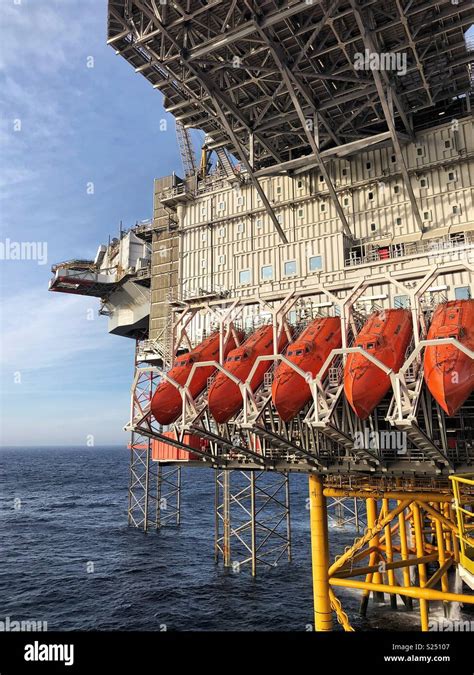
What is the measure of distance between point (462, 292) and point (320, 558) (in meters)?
14.5

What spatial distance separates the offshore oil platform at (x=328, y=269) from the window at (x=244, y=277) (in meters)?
0.10

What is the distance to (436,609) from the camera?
2725cm

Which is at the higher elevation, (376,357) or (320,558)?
(376,357)

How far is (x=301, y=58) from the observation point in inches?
965

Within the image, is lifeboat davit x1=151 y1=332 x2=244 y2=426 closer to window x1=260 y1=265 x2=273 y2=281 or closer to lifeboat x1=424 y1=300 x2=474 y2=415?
window x1=260 y1=265 x2=273 y2=281

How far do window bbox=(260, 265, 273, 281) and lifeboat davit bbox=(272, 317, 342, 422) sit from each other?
30.1 feet

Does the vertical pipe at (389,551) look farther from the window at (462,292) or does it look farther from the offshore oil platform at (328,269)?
the window at (462,292)

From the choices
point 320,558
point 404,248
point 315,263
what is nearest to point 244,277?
point 315,263

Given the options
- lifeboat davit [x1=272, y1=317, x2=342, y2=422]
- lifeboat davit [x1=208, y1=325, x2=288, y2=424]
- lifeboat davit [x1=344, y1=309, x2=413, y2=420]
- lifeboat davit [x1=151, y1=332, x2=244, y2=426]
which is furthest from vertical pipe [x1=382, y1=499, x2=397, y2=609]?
lifeboat davit [x1=151, y1=332, x2=244, y2=426]

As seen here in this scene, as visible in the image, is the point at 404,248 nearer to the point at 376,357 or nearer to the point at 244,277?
the point at 244,277

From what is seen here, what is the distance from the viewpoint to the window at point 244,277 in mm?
32312

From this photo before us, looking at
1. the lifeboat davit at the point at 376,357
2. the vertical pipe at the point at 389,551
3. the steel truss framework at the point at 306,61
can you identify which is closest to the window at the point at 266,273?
the steel truss framework at the point at 306,61

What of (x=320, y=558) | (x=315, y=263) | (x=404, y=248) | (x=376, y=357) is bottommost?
(x=320, y=558)
